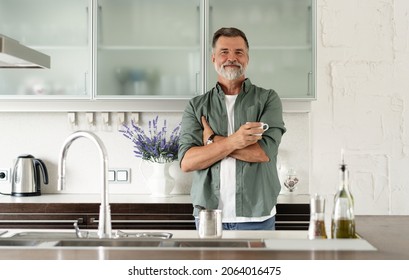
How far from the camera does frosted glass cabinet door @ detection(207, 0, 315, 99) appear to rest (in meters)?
3.83

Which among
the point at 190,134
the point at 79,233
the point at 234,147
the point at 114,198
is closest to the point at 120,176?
the point at 114,198

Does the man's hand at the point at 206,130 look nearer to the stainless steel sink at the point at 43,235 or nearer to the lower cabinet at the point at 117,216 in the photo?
the lower cabinet at the point at 117,216

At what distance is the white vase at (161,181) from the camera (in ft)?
12.8

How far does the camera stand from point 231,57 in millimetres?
3232

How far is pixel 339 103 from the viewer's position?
4.12 m

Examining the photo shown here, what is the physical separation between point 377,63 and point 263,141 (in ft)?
4.74

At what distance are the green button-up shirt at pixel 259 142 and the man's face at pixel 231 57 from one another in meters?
0.08

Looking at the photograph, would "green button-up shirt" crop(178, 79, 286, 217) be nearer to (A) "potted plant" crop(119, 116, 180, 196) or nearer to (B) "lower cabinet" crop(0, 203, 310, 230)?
(B) "lower cabinet" crop(0, 203, 310, 230)

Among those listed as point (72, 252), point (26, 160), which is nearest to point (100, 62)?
point (26, 160)

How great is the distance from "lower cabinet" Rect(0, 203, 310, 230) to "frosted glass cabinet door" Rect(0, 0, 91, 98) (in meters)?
0.73

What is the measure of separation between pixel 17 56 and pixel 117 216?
153 cm

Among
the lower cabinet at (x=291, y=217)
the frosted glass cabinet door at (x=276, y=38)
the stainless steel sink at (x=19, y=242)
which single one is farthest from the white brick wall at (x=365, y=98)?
the stainless steel sink at (x=19, y=242)

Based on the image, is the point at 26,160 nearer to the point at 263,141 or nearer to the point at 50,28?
the point at 50,28

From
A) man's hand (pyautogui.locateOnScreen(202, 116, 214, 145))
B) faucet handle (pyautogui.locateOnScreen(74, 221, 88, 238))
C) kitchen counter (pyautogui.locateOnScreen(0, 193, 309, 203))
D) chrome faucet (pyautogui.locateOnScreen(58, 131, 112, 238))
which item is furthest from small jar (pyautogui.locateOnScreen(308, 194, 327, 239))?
kitchen counter (pyautogui.locateOnScreen(0, 193, 309, 203))
